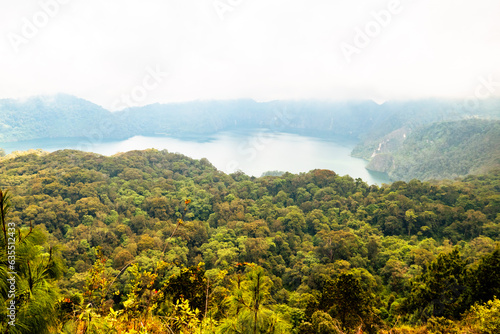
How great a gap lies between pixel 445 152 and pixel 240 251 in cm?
6167

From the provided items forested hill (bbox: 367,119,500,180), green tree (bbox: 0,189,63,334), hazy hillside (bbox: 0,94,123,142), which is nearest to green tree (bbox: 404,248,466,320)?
green tree (bbox: 0,189,63,334)

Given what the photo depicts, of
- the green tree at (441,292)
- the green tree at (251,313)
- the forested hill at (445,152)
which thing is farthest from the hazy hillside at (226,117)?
the green tree at (251,313)

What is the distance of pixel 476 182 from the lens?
2900 centimetres

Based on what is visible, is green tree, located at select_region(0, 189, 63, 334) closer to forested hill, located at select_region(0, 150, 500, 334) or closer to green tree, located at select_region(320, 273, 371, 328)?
forested hill, located at select_region(0, 150, 500, 334)

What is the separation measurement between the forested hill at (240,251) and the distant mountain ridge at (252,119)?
3606 centimetres

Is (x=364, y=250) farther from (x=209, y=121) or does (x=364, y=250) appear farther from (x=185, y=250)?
(x=209, y=121)

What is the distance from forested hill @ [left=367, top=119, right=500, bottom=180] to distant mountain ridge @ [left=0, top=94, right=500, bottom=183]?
25.5 inches

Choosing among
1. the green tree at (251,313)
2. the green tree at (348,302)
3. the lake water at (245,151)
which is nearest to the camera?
the green tree at (251,313)

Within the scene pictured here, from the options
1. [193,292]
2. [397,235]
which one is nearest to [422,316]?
[193,292]

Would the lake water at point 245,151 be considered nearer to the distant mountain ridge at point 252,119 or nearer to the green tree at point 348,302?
the distant mountain ridge at point 252,119

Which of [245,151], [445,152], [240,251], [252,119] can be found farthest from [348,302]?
[252,119]

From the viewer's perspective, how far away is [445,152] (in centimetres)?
5875

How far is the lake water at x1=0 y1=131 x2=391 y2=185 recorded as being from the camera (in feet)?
169

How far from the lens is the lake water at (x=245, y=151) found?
51375 millimetres
